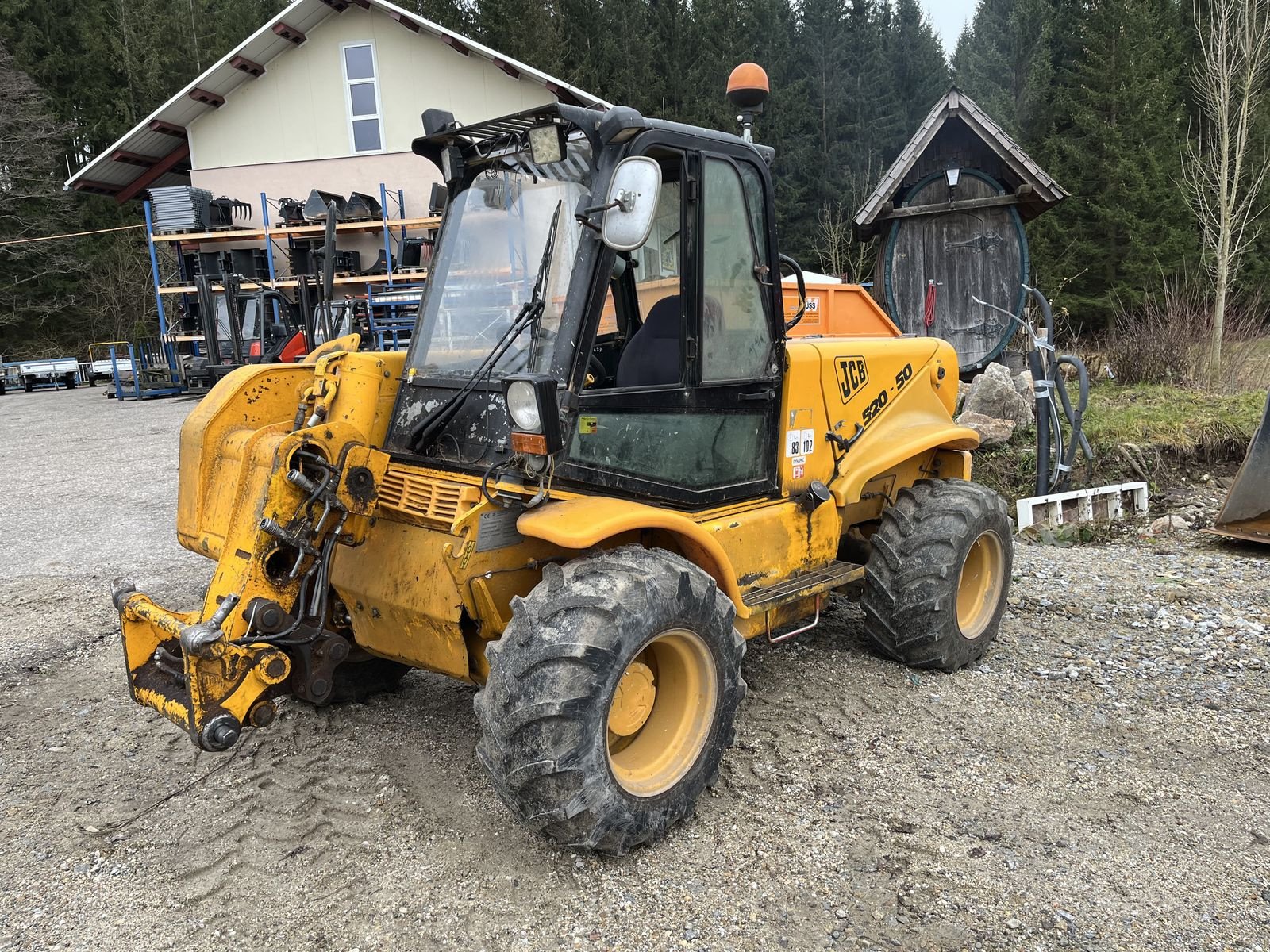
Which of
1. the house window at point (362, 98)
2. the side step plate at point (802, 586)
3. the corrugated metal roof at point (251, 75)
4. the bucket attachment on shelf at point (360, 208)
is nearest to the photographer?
the side step plate at point (802, 586)

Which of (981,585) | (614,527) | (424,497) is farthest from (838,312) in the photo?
(614,527)

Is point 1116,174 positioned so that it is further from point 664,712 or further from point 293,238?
point 664,712

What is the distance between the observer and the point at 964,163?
478 inches

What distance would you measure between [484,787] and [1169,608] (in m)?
4.35

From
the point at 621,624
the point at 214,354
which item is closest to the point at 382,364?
the point at 621,624

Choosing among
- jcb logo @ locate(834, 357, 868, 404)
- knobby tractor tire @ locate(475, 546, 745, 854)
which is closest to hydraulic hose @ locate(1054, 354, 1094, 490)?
jcb logo @ locate(834, 357, 868, 404)

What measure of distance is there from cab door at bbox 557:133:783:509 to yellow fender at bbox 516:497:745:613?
0.60 feet

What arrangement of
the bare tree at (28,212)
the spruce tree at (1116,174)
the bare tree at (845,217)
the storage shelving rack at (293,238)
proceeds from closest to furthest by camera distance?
1. the storage shelving rack at (293,238)
2. the spruce tree at (1116,174)
3. the bare tree at (845,217)
4. the bare tree at (28,212)

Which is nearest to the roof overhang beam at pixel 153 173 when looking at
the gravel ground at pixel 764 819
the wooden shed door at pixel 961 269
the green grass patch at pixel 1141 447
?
the wooden shed door at pixel 961 269

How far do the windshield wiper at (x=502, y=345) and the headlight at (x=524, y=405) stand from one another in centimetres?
50

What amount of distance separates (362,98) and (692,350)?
21470 millimetres

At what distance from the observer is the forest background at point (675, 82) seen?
25797 mm

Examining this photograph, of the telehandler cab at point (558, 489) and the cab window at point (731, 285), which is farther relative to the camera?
the cab window at point (731, 285)

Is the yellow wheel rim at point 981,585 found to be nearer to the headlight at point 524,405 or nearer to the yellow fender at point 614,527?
the yellow fender at point 614,527
